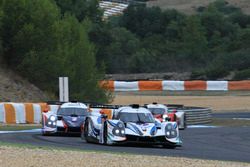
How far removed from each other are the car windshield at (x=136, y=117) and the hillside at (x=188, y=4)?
99.9m

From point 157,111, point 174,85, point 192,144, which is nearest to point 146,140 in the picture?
point 192,144

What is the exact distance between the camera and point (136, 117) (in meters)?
21.7

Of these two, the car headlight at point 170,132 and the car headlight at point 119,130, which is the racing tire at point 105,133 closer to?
the car headlight at point 119,130

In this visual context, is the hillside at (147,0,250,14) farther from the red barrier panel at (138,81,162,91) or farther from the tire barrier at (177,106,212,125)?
the tire barrier at (177,106,212,125)

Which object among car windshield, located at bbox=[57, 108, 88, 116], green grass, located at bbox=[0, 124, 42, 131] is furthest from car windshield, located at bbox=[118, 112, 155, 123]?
green grass, located at bbox=[0, 124, 42, 131]

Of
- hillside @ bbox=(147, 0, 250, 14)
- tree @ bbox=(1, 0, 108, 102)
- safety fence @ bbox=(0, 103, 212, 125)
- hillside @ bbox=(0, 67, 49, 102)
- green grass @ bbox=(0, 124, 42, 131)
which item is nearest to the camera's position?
green grass @ bbox=(0, 124, 42, 131)

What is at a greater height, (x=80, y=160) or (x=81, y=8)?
(x=81, y=8)

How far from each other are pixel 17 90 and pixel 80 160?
88.7 feet

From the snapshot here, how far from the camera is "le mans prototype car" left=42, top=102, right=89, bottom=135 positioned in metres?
25.3

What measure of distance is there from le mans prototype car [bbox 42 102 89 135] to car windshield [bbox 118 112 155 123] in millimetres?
3765

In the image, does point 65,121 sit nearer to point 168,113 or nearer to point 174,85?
point 168,113

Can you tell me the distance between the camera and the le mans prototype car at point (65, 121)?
2533 centimetres

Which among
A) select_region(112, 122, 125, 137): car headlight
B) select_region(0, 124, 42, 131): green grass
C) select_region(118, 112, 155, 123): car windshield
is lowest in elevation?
select_region(0, 124, 42, 131): green grass

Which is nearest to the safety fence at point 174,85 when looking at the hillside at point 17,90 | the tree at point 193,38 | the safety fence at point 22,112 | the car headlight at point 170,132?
the hillside at point 17,90
